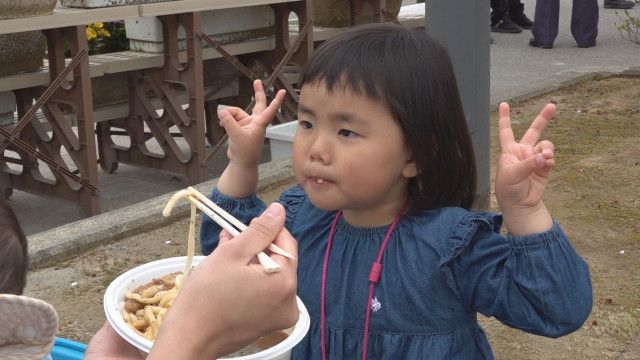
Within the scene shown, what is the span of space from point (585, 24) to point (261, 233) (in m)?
9.26

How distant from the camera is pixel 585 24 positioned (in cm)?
1005

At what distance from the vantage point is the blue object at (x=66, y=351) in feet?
8.21

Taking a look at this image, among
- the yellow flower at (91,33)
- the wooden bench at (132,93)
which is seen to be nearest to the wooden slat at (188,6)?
the wooden bench at (132,93)

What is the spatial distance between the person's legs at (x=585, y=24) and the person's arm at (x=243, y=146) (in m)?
8.38

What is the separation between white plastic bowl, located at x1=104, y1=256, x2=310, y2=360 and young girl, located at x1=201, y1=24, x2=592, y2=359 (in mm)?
289

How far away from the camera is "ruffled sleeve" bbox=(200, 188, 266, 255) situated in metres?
2.10

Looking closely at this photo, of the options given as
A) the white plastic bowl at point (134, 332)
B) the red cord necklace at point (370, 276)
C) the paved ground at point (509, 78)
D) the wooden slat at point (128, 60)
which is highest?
the white plastic bowl at point (134, 332)

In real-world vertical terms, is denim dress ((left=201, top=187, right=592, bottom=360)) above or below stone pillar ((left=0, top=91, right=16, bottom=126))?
above

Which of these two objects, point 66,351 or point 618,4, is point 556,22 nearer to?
point 618,4

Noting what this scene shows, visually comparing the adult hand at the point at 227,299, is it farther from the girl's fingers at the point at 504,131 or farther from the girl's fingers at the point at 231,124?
the girl's fingers at the point at 231,124

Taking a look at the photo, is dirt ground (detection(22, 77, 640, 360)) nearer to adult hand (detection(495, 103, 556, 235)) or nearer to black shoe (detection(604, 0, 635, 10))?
adult hand (detection(495, 103, 556, 235))

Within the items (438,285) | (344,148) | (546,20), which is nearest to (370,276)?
(438,285)

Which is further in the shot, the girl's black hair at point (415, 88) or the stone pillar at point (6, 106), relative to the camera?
the stone pillar at point (6, 106)

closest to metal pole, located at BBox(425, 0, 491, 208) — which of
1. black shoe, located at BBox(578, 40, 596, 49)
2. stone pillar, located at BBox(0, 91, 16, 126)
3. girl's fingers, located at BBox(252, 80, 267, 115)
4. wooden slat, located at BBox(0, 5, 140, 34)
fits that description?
wooden slat, located at BBox(0, 5, 140, 34)
